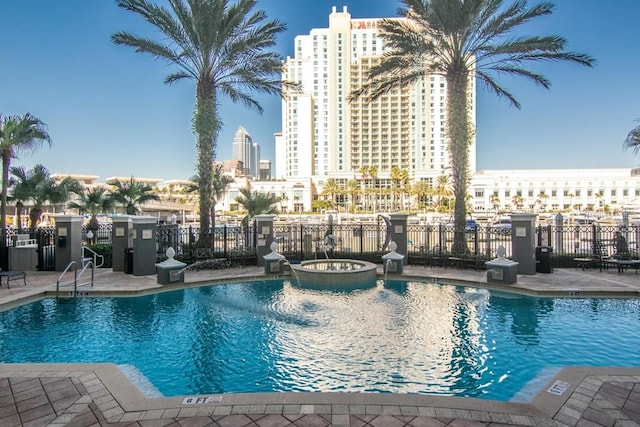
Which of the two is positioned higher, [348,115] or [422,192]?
[348,115]

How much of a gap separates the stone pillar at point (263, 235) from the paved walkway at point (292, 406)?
32.4 feet

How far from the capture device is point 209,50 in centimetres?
1538

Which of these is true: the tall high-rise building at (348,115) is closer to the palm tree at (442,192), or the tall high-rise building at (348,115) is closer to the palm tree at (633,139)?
the palm tree at (442,192)

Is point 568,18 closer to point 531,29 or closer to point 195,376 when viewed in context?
point 531,29

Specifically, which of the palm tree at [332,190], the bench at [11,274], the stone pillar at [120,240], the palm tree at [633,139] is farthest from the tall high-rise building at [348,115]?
the bench at [11,274]

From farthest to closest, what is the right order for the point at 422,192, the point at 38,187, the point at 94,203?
→ the point at 422,192
the point at 94,203
the point at 38,187

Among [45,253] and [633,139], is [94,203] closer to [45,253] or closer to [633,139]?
[45,253]

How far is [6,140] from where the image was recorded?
16516 millimetres

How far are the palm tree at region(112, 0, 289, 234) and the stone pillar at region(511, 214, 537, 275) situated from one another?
38.4ft

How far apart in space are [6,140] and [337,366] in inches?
750

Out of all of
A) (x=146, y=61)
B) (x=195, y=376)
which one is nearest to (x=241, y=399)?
(x=195, y=376)

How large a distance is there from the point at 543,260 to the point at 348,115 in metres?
110

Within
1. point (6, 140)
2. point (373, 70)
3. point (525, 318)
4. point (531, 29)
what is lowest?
point (525, 318)

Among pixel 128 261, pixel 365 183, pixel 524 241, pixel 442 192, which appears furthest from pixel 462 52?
pixel 365 183
